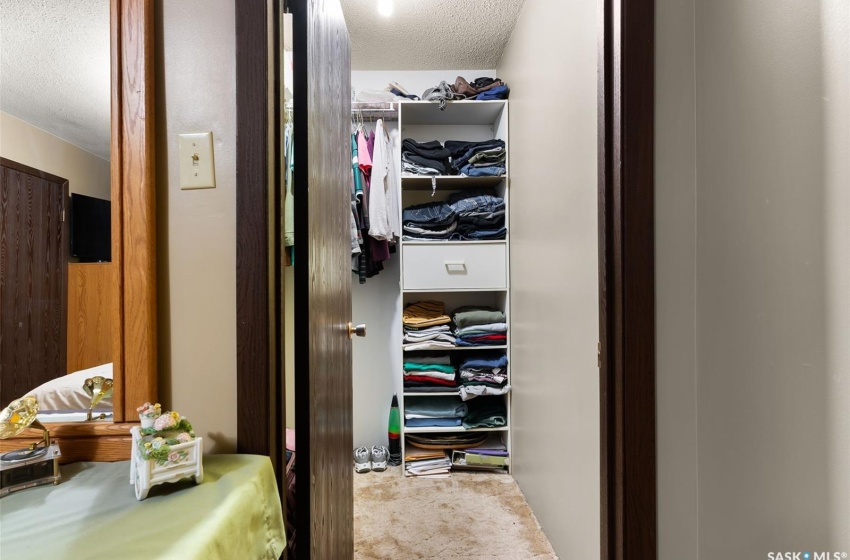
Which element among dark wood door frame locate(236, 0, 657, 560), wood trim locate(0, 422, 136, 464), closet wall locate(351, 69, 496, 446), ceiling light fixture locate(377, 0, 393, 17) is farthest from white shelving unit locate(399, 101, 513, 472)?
wood trim locate(0, 422, 136, 464)

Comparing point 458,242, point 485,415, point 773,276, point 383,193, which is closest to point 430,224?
point 458,242

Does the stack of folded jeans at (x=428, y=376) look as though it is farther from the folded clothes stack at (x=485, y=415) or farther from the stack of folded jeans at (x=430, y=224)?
the stack of folded jeans at (x=430, y=224)

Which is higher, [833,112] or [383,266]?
[833,112]

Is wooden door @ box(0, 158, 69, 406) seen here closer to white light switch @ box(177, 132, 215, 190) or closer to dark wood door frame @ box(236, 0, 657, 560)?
white light switch @ box(177, 132, 215, 190)

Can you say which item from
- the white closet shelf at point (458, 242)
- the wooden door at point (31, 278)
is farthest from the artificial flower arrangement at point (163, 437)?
the white closet shelf at point (458, 242)

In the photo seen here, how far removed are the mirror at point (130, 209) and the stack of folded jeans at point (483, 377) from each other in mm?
1725

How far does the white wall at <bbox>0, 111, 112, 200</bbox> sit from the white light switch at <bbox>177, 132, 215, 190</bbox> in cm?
14

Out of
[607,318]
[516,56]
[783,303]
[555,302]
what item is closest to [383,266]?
[555,302]

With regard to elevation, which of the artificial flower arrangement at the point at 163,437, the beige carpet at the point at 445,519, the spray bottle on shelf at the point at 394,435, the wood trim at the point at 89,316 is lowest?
the beige carpet at the point at 445,519

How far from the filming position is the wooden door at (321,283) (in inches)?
37.6

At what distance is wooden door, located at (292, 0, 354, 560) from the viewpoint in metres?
0.95

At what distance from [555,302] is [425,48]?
1748 mm

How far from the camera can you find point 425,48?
7.60 feet

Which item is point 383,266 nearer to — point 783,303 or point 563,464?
point 563,464
